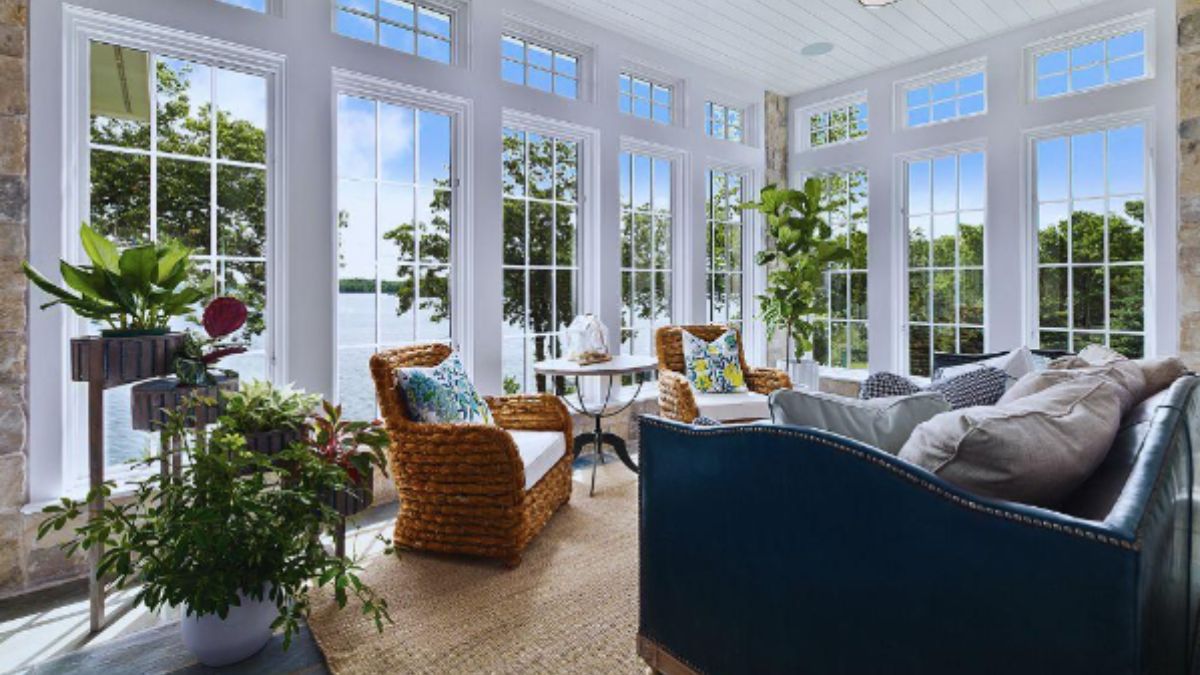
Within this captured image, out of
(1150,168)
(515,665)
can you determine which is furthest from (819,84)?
(515,665)

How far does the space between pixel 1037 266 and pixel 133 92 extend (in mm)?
5419

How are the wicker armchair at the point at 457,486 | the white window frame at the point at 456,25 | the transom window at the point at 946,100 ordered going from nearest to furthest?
the wicker armchair at the point at 457,486
the white window frame at the point at 456,25
the transom window at the point at 946,100

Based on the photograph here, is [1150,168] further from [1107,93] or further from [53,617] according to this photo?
[53,617]

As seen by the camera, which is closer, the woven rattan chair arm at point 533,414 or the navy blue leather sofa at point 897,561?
the navy blue leather sofa at point 897,561

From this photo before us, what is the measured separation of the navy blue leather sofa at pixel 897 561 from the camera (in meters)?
0.90

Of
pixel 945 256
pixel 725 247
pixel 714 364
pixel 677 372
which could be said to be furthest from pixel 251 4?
pixel 945 256

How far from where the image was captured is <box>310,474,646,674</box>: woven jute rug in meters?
1.92

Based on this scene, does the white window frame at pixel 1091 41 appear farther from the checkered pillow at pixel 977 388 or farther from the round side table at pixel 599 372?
the round side table at pixel 599 372

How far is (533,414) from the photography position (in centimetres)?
320

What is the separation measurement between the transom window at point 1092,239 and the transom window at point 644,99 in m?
2.68

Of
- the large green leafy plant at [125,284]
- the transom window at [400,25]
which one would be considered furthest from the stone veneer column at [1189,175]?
the large green leafy plant at [125,284]

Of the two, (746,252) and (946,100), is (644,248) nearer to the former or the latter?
(746,252)

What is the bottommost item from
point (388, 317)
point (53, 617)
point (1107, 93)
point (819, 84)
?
point (53, 617)

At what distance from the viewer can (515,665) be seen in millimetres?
1892
